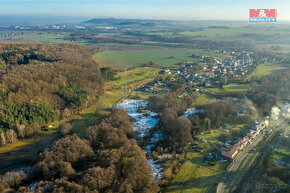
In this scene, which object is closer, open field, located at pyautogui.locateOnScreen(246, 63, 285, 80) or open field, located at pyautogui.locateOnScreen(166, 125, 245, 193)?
open field, located at pyautogui.locateOnScreen(166, 125, 245, 193)

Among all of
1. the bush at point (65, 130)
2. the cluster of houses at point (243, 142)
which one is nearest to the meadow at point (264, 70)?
the cluster of houses at point (243, 142)

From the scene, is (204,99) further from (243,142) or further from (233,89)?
(243,142)

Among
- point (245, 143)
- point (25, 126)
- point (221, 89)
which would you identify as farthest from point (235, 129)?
point (25, 126)

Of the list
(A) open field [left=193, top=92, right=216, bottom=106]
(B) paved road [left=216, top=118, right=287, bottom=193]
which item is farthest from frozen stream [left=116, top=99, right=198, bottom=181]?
(B) paved road [left=216, top=118, right=287, bottom=193]

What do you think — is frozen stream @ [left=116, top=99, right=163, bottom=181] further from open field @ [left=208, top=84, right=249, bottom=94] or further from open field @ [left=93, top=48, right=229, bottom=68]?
open field @ [left=93, top=48, right=229, bottom=68]

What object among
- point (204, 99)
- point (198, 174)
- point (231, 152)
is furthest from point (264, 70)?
point (198, 174)

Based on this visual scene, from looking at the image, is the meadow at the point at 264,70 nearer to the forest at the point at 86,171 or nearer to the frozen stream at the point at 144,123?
the frozen stream at the point at 144,123
